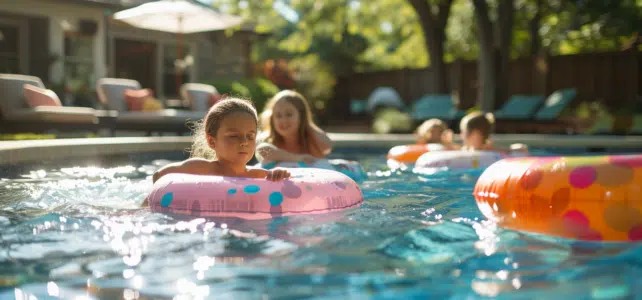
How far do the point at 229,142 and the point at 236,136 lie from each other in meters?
0.06

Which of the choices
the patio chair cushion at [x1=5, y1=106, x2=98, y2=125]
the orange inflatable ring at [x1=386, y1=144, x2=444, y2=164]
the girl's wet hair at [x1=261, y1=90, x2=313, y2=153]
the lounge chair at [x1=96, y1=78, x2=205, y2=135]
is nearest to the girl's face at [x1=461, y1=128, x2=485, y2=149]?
the orange inflatable ring at [x1=386, y1=144, x2=444, y2=164]

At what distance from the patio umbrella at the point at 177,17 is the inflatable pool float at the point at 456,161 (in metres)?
7.94

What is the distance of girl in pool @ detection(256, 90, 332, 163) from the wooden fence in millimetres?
12216

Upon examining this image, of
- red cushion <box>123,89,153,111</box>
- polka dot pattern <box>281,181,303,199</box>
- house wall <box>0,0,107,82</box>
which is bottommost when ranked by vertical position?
polka dot pattern <box>281,181,303,199</box>

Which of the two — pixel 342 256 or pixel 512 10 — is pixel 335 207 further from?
pixel 512 10

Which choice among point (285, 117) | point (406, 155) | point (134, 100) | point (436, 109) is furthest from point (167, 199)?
point (436, 109)

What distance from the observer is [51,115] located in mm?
11508

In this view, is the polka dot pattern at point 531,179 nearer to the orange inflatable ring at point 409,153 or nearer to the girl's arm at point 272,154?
the girl's arm at point 272,154

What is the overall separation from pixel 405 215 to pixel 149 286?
204 centimetres

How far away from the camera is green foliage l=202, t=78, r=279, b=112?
1828cm

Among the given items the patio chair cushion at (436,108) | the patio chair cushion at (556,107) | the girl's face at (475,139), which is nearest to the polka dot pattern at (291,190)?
the girl's face at (475,139)

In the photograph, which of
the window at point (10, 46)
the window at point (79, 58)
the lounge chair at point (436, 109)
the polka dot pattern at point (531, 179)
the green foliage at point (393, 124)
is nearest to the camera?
the polka dot pattern at point (531, 179)

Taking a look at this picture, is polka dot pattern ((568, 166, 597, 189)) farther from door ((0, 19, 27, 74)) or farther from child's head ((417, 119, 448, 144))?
door ((0, 19, 27, 74))

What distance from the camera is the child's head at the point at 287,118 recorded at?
6.50m
